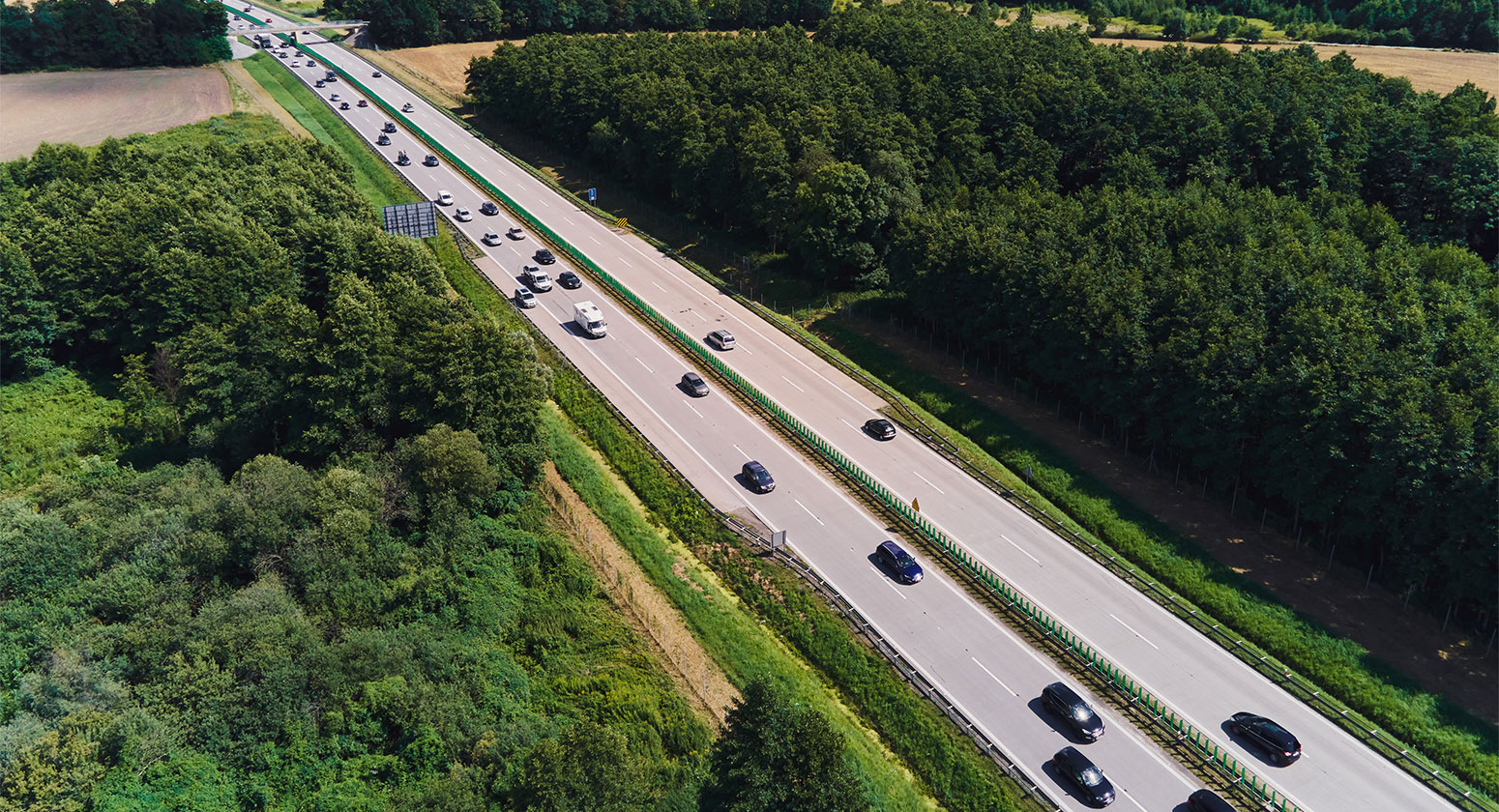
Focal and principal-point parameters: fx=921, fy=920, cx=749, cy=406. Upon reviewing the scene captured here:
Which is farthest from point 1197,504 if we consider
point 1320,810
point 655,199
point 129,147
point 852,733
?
point 129,147

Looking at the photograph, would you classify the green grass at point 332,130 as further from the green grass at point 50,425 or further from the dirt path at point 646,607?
the dirt path at point 646,607

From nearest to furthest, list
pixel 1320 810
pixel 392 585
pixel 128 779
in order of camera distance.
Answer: pixel 128 779 → pixel 1320 810 → pixel 392 585

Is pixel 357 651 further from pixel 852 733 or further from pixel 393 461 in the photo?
pixel 852 733

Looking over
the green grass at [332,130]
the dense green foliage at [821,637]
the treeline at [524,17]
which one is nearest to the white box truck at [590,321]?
the dense green foliage at [821,637]

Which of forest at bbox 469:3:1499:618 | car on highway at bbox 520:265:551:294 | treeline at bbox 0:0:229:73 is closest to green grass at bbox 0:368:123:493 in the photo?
car on highway at bbox 520:265:551:294

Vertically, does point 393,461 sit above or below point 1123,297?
below

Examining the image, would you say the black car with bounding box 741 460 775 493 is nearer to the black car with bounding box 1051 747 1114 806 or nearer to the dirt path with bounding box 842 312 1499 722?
the dirt path with bounding box 842 312 1499 722

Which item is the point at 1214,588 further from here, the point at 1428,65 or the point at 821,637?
the point at 1428,65
